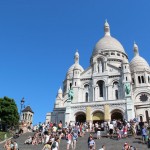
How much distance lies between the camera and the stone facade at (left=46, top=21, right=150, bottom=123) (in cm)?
3950

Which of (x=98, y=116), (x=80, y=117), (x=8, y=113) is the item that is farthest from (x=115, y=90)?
(x=8, y=113)

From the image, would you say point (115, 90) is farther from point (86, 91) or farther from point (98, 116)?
point (98, 116)

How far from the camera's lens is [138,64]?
173 ft

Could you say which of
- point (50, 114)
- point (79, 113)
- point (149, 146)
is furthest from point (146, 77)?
point (149, 146)

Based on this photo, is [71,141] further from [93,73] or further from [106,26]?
[106,26]

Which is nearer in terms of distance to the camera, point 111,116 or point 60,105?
point 111,116

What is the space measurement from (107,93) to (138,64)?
1370cm

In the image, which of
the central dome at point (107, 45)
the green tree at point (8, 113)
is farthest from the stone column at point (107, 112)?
the central dome at point (107, 45)

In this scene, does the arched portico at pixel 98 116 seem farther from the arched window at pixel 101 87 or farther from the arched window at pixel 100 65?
the arched window at pixel 100 65

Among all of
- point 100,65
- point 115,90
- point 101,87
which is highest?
point 100,65

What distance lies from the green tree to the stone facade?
8379mm

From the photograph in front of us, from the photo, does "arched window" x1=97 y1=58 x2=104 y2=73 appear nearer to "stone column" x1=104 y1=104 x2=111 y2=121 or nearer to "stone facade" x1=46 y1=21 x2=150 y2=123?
"stone facade" x1=46 y1=21 x2=150 y2=123

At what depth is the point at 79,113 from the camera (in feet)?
135

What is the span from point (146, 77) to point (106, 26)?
24.8 meters
